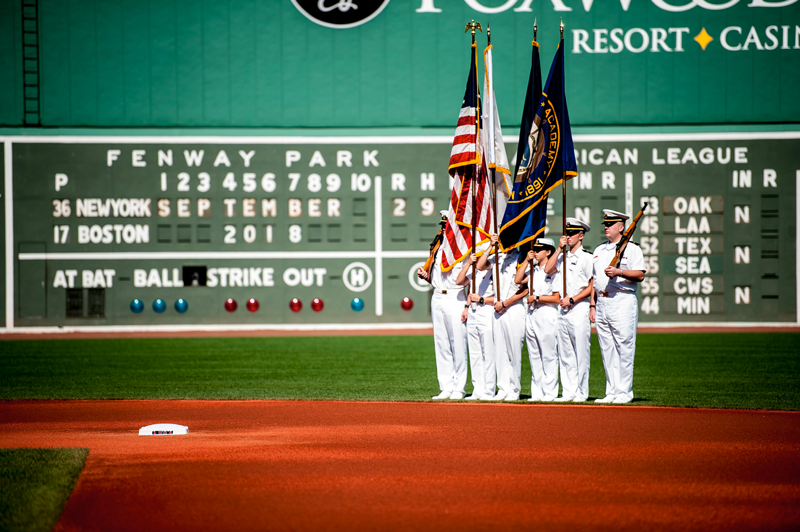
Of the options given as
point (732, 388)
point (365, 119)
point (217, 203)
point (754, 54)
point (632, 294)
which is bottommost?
point (732, 388)

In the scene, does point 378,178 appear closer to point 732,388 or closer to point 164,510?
point 732,388

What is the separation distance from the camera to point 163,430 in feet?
27.6

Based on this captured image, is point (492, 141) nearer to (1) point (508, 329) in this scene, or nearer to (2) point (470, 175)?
(2) point (470, 175)

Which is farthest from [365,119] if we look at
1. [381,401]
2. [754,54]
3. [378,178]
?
[381,401]

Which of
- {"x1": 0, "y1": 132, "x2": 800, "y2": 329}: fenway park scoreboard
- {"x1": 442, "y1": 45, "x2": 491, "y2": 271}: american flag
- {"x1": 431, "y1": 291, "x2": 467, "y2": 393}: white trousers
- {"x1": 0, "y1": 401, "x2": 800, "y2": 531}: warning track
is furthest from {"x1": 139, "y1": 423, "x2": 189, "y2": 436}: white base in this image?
{"x1": 0, "y1": 132, "x2": 800, "y2": 329}: fenway park scoreboard

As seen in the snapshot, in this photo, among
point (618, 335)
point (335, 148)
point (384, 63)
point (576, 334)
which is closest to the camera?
point (618, 335)

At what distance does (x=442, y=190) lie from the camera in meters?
21.3

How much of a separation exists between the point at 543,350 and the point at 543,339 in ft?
0.41

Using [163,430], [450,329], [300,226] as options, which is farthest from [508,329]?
[300,226]

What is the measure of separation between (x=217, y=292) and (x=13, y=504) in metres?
15.6

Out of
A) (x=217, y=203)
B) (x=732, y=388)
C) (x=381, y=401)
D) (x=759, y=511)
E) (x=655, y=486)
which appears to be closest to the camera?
(x=759, y=511)

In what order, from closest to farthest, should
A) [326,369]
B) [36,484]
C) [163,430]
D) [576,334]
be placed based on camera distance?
[36,484], [163,430], [576,334], [326,369]

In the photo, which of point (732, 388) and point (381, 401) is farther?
point (732, 388)

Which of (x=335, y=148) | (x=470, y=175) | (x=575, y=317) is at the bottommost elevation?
(x=575, y=317)
